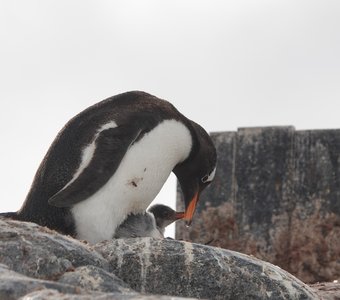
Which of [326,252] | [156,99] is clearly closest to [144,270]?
[156,99]

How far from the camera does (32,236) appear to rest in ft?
15.8

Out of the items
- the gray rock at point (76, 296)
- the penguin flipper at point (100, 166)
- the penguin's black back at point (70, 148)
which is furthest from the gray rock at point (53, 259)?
the penguin's black back at point (70, 148)

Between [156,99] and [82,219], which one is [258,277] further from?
[156,99]

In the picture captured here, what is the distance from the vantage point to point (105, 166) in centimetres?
704

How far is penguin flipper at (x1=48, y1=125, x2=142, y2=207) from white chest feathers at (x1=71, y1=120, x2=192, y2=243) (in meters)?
0.04

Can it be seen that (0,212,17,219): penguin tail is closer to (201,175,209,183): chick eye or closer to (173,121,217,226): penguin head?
(173,121,217,226): penguin head

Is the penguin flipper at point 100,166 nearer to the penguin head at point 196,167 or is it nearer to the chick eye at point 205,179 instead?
the penguin head at point 196,167

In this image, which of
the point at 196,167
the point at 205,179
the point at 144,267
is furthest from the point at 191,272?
the point at 205,179

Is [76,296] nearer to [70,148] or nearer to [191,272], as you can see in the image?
[191,272]

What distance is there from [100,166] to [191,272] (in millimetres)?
2072

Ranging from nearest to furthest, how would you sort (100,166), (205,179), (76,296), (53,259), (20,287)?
(76,296) → (20,287) → (53,259) → (100,166) → (205,179)

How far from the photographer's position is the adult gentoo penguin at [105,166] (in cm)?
690

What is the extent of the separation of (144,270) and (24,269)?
2.10 feet

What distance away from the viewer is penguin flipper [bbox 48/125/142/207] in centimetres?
682
